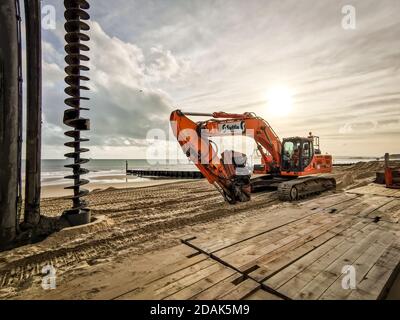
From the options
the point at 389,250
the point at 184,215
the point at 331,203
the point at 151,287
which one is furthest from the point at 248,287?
the point at 331,203

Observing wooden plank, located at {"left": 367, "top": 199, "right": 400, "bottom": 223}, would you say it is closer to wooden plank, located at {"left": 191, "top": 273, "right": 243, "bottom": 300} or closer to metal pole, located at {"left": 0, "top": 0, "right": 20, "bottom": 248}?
wooden plank, located at {"left": 191, "top": 273, "right": 243, "bottom": 300}

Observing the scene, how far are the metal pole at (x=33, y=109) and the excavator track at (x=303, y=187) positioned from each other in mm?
7566

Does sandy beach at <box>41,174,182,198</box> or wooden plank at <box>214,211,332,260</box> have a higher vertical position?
wooden plank at <box>214,211,332,260</box>

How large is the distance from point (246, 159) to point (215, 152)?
1.41m

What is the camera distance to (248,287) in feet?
8.87

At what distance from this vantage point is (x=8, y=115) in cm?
365

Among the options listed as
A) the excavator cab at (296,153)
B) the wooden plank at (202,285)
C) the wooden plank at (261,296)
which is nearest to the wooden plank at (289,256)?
the wooden plank at (261,296)

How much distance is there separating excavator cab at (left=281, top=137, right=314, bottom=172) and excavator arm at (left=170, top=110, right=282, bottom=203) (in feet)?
7.96

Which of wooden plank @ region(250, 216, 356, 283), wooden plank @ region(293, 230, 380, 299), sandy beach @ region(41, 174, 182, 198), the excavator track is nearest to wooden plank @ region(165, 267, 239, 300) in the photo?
wooden plank @ region(250, 216, 356, 283)

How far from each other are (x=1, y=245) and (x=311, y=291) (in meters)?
4.83

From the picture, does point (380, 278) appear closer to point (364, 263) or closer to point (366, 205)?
point (364, 263)

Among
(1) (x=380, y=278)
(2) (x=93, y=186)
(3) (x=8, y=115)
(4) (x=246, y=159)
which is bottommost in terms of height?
(2) (x=93, y=186)

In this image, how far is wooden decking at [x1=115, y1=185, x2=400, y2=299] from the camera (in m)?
2.63

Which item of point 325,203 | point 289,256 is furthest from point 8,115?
point 325,203
